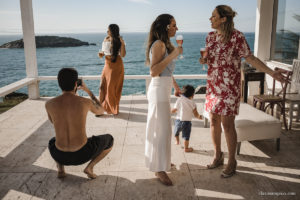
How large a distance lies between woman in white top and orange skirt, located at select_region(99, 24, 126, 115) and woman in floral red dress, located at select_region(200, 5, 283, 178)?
2430mm

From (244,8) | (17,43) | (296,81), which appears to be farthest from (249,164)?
(17,43)

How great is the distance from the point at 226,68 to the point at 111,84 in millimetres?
2799

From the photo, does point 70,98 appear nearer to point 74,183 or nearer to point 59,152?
point 59,152

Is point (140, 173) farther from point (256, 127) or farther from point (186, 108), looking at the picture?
point (256, 127)

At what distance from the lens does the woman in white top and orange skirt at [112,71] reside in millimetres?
4707

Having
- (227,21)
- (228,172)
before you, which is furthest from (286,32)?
(228,172)

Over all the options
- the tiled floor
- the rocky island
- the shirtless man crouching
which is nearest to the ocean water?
the rocky island

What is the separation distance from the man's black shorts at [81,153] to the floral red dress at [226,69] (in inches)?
46.8

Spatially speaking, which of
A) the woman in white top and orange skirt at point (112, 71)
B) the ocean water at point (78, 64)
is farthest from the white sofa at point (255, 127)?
the ocean water at point (78, 64)

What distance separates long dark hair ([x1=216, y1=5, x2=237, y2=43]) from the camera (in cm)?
237

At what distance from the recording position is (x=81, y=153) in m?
2.37

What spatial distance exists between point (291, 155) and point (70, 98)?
2.65m

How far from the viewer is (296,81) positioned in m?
4.63

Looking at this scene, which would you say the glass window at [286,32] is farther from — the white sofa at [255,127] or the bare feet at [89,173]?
the bare feet at [89,173]
